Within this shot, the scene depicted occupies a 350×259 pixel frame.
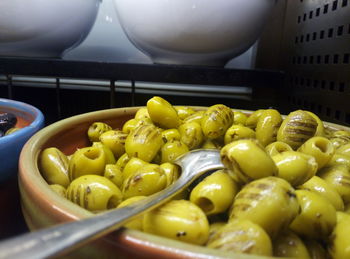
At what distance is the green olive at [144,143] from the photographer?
0.37 meters

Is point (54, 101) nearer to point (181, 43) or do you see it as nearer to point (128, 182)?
point (181, 43)

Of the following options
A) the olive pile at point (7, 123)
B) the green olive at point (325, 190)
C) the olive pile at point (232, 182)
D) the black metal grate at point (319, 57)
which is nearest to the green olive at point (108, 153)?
the olive pile at point (232, 182)

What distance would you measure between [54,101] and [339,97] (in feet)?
2.21

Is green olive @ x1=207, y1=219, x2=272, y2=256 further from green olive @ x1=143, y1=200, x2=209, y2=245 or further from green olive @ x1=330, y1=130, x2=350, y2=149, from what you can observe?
green olive @ x1=330, y1=130, x2=350, y2=149

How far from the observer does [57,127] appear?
15.4 inches

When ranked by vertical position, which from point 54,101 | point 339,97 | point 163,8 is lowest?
point 54,101

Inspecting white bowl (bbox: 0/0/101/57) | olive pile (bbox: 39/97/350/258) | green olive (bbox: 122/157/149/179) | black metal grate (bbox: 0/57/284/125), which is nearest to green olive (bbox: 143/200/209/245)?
olive pile (bbox: 39/97/350/258)

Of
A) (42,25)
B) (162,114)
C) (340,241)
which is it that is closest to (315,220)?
(340,241)

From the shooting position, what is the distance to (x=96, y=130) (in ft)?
1.47

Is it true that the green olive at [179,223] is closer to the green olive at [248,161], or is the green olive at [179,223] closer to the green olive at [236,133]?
the green olive at [248,161]

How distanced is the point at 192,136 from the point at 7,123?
0.22 m

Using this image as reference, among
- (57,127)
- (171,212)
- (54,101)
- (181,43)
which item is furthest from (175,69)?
(54,101)

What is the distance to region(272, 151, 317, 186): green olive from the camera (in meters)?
0.28

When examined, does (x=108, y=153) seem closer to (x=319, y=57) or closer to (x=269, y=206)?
(x=269, y=206)
